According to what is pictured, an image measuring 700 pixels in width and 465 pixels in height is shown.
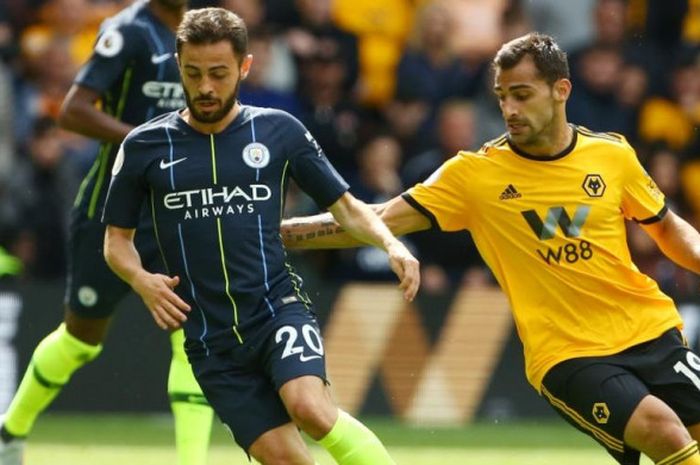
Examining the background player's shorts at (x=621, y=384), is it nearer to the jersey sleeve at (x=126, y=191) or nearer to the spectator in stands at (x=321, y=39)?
the jersey sleeve at (x=126, y=191)

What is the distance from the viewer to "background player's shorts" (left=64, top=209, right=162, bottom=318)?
8.76 m

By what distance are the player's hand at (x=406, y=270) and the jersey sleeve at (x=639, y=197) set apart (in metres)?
1.17

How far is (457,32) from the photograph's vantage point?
48.8 ft

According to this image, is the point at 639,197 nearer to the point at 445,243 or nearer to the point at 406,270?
the point at 406,270

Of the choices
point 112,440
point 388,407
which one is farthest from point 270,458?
point 388,407

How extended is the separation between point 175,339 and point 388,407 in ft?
15.0

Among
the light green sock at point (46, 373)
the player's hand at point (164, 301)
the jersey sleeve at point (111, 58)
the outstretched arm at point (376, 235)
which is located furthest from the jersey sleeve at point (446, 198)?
the light green sock at point (46, 373)

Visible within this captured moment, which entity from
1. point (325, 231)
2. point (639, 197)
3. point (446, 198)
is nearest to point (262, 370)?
point (325, 231)

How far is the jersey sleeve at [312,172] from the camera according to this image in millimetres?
6910

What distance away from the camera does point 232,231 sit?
677 cm

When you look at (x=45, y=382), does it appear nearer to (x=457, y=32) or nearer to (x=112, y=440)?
(x=112, y=440)

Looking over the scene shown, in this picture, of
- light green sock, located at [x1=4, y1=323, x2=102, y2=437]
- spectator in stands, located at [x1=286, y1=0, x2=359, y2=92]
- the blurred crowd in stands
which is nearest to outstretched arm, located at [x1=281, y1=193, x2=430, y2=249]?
light green sock, located at [x1=4, y1=323, x2=102, y2=437]

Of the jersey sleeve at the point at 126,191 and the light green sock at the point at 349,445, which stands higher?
the jersey sleeve at the point at 126,191

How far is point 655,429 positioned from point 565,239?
3.02 feet
